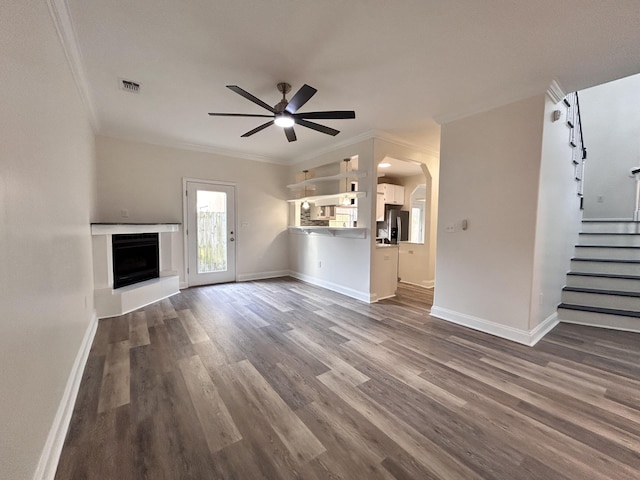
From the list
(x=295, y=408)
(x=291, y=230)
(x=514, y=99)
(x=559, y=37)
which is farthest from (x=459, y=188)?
(x=291, y=230)

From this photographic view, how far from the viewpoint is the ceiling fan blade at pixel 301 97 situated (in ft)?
7.02

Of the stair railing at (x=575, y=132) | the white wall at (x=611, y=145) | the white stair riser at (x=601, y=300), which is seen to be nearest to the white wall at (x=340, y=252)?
the stair railing at (x=575, y=132)

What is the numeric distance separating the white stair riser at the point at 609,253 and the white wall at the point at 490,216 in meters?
2.30

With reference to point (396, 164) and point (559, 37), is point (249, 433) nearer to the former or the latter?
point (559, 37)

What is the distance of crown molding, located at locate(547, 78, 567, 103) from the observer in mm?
2574

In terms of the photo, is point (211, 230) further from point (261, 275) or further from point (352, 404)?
point (352, 404)

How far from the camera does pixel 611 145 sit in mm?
4895

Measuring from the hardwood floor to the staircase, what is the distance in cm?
25

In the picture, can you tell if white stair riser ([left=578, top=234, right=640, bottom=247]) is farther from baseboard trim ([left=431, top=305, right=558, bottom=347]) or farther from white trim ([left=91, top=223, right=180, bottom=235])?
white trim ([left=91, top=223, right=180, bottom=235])

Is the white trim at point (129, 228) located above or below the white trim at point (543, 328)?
above

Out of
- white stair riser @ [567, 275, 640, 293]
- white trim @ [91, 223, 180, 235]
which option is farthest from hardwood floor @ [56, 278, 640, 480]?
white trim @ [91, 223, 180, 235]

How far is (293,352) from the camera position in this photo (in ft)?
8.46

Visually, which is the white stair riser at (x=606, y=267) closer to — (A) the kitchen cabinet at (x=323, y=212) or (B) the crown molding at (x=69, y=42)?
(A) the kitchen cabinet at (x=323, y=212)

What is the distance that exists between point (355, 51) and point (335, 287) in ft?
12.1
